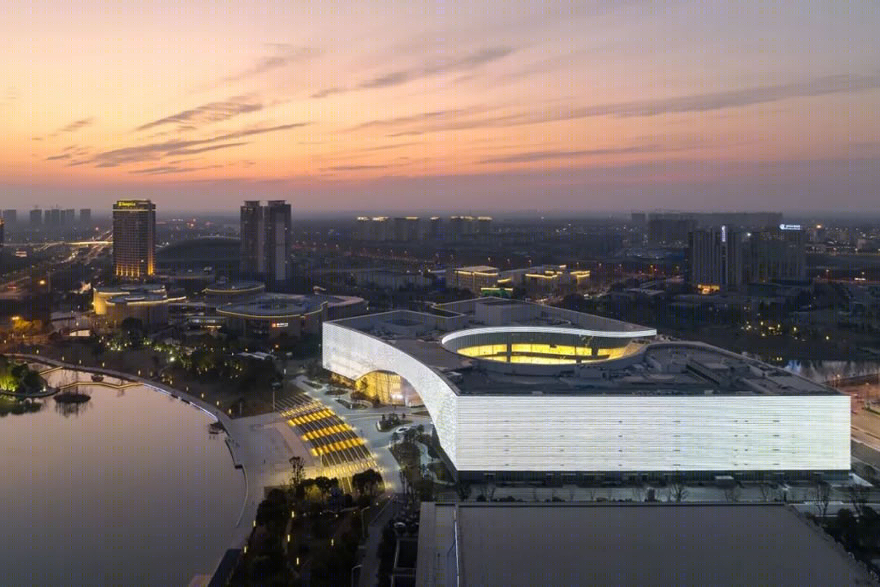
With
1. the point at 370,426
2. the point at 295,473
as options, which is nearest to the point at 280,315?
the point at 370,426

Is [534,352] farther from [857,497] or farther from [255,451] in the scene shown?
[857,497]

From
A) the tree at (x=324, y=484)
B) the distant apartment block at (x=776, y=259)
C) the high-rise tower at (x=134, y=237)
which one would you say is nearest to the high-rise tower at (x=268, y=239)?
the high-rise tower at (x=134, y=237)

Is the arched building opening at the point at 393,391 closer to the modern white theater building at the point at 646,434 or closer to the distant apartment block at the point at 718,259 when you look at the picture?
the modern white theater building at the point at 646,434

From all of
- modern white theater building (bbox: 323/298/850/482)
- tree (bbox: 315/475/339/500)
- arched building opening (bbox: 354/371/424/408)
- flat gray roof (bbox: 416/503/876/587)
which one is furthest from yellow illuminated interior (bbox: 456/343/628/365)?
flat gray roof (bbox: 416/503/876/587)

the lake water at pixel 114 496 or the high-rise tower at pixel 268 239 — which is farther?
the high-rise tower at pixel 268 239

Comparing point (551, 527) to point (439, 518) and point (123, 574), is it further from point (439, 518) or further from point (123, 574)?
point (123, 574)

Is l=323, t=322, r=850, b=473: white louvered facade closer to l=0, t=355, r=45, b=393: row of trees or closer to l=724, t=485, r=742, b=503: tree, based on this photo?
l=724, t=485, r=742, b=503: tree
